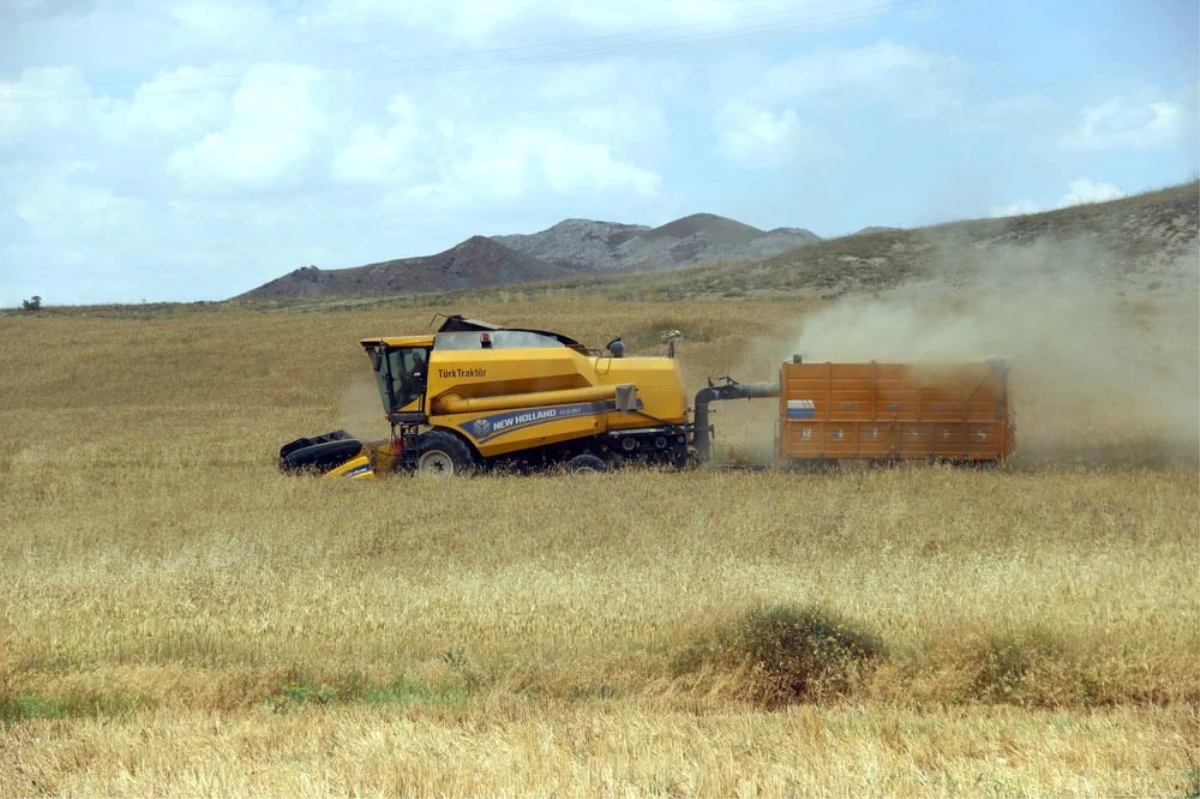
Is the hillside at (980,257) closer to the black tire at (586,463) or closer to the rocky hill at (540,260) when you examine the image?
the black tire at (586,463)

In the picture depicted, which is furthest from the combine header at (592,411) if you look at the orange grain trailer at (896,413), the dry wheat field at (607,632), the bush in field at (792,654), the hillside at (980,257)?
the hillside at (980,257)

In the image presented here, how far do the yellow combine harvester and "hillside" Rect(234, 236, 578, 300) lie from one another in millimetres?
105074

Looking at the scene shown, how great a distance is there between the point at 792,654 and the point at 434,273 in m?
127

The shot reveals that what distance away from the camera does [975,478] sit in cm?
1638

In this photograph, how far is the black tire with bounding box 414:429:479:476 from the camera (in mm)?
18547

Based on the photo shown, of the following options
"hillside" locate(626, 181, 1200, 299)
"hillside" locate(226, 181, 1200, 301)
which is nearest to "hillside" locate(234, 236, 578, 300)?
"hillside" locate(226, 181, 1200, 301)

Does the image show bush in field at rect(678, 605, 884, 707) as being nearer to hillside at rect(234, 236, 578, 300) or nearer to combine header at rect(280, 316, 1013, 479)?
combine header at rect(280, 316, 1013, 479)

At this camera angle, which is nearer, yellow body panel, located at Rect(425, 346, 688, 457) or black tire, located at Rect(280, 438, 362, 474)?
black tire, located at Rect(280, 438, 362, 474)

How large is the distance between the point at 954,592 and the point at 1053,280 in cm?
2068

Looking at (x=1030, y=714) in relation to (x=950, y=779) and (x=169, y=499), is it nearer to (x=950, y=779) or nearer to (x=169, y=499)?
(x=950, y=779)

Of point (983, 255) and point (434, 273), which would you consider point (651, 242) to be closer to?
point (434, 273)

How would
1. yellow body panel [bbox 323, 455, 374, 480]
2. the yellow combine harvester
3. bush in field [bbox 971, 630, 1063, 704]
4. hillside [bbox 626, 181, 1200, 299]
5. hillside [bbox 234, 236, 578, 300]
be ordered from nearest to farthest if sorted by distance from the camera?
bush in field [bbox 971, 630, 1063, 704] < yellow body panel [bbox 323, 455, 374, 480] < the yellow combine harvester < hillside [bbox 626, 181, 1200, 299] < hillside [bbox 234, 236, 578, 300]

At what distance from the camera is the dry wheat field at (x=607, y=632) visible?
5270mm

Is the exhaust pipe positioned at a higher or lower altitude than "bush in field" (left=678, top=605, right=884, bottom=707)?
higher
